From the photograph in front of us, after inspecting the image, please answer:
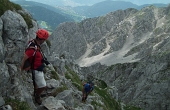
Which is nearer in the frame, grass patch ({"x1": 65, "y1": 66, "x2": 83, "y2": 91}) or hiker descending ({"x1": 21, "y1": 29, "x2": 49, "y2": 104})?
hiker descending ({"x1": 21, "y1": 29, "x2": 49, "y2": 104})

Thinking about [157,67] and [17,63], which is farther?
[157,67]

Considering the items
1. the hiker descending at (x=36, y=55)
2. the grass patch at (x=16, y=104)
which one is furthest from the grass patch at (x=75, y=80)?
the grass patch at (x=16, y=104)

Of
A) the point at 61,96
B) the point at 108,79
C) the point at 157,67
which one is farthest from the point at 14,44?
the point at 108,79

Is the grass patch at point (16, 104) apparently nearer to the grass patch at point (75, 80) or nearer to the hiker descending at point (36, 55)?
the hiker descending at point (36, 55)

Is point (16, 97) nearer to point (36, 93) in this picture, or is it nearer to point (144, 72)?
point (36, 93)

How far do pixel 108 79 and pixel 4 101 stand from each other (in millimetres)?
142609

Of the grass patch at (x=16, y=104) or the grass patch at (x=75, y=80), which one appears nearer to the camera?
the grass patch at (x=16, y=104)

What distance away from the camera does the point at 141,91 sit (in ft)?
348

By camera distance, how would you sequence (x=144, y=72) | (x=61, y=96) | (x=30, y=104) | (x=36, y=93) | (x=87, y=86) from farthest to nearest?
1. (x=144, y=72)
2. (x=87, y=86)
3. (x=61, y=96)
4. (x=36, y=93)
5. (x=30, y=104)

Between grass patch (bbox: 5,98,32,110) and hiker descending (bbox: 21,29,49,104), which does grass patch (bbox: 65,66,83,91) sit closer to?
hiker descending (bbox: 21,29,49,104)

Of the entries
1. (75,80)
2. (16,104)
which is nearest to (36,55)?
(16,104)

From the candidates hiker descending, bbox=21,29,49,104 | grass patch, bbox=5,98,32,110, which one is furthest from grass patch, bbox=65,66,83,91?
grass patch, bbox=5,98,32,110

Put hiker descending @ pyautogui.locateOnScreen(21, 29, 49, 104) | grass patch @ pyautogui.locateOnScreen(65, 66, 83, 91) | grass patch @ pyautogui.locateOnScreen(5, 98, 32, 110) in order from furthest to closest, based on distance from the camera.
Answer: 1. grass patch @ pyautogui.locateOnScreen(65, 66, 83, 91)
2. hiker descending @ pyautogui.locateOnScreen(21, 29, 49, 104)
3. grass patch @ pyautogui.locateOnScreen(5, 98, 32, 110)

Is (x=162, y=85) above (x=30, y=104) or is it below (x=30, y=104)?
below
